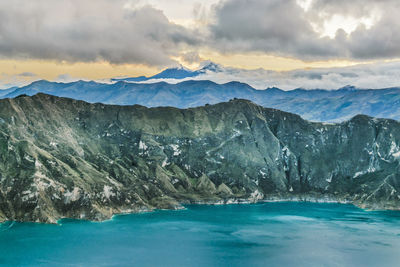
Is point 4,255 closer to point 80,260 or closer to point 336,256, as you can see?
point 80,260

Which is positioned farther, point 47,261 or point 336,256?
point 336,256

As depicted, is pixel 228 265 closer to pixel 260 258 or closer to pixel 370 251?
pixel 260 258

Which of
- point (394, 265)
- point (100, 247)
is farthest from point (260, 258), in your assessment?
point (100, 247)

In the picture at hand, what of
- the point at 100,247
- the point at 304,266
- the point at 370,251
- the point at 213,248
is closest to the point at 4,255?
the point at 100,247

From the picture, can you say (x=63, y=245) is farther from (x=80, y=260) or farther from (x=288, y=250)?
(x=288, y=250)

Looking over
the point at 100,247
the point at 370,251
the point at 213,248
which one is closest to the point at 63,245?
the point at 100,247

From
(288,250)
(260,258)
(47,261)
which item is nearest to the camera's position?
(47,261)

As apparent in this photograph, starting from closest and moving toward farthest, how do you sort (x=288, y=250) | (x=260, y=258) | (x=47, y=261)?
(x=47, y=261) < (x=260, y=258) < (x=288, y=250)

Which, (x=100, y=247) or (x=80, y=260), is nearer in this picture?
(x=80, y=260)
